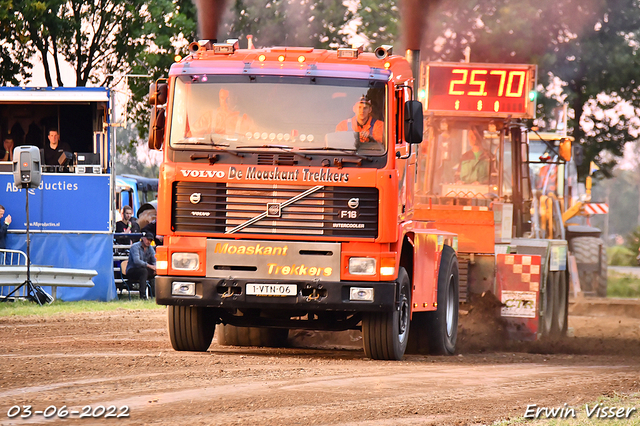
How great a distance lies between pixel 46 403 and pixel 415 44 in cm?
1084

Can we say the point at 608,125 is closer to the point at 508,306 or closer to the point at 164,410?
the point at 508,306

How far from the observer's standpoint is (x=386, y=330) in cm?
1113

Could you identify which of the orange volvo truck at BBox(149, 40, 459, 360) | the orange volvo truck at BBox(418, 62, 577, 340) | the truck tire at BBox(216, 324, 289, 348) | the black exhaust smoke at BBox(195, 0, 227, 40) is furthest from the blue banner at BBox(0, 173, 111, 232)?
the orange volvo truck at BBox(149, 40, 459, 360)

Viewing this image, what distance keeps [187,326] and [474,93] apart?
5.97m

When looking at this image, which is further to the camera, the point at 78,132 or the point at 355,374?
the point at 78,132

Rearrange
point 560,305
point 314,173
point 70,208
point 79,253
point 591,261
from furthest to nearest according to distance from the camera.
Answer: point 591,261 → point 70,208 → point 79,253 → point 560,305 → point 314,173

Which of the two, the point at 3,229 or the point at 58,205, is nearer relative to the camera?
the point at 3,229

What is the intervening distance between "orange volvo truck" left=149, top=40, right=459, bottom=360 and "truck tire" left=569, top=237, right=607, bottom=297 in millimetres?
15311

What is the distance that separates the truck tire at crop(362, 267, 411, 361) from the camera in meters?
11.1

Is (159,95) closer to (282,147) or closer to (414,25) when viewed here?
(282,147)

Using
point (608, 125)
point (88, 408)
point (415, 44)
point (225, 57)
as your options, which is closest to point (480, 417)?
point (88, 408)

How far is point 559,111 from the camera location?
20.3 m

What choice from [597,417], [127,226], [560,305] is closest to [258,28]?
[127,226]

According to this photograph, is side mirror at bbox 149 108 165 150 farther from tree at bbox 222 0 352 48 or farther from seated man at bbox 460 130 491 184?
tree at bbox 222 0 352 48
